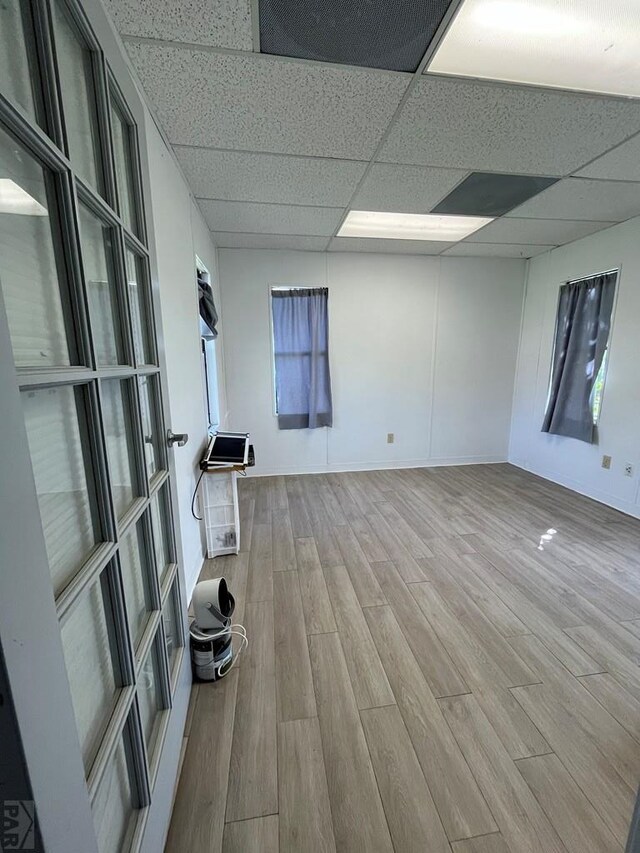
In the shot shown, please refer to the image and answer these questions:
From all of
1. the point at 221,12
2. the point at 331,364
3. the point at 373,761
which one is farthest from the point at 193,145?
the point at 373,761

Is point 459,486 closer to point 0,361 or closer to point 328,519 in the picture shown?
point 328,519

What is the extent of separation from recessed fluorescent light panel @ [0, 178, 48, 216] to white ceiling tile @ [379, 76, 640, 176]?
1619 mm

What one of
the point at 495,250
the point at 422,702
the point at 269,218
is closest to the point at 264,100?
the point at 269,218

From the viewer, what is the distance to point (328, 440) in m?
3.99

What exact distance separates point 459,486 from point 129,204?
3605mm

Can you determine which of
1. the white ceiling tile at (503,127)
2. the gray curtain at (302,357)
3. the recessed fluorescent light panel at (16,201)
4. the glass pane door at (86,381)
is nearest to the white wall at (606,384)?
the white ceiling tile at (503,127)

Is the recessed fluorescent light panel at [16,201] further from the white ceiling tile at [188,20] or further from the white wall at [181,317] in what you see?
the white ceiling tile at [188,20]

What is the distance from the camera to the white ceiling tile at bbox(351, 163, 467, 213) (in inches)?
81.4

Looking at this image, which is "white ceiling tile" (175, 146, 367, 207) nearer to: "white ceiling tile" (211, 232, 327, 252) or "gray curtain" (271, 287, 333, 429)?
"white ceiling tile" (211, 232, 327, 252)

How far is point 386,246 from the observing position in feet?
11.4

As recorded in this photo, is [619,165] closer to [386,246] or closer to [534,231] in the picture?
[534,231]

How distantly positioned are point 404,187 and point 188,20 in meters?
1.54

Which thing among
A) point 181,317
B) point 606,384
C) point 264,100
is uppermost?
point 264,100

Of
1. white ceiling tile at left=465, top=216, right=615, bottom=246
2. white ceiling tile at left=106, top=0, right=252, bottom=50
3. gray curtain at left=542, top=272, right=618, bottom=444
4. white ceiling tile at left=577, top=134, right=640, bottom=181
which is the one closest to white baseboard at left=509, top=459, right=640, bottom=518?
gray curtain at left=542, top=272, right=618, bottom=444
